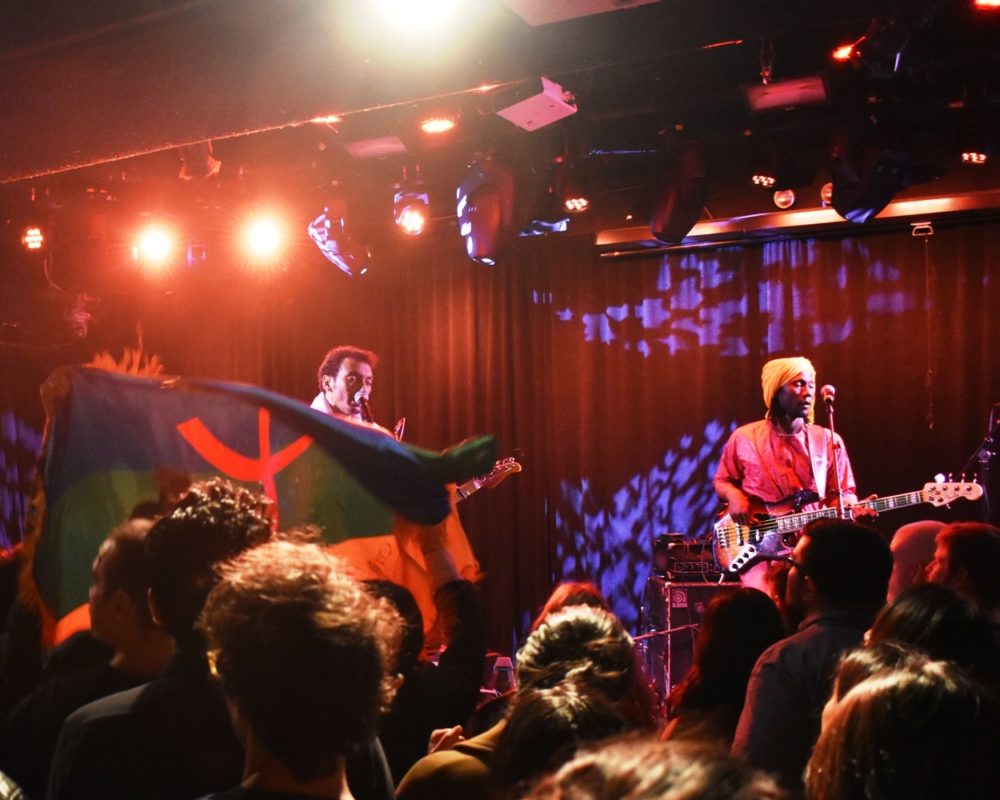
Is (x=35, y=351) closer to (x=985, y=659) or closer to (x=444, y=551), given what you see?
(x=444, y=551)

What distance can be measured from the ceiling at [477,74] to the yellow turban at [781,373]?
1.35 metres

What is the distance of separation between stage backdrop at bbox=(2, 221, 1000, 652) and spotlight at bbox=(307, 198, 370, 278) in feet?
3.66

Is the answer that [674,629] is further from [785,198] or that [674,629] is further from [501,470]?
[785,198]

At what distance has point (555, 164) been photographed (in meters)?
6.81

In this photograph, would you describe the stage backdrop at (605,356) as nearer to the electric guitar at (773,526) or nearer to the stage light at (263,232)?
the electric guitar at (773,526)

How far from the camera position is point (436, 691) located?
2.54 m

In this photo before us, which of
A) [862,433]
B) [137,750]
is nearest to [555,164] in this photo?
[862,433]

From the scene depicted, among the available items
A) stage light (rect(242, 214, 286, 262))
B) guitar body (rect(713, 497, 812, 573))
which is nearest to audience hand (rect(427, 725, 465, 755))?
guitar body (rect(713, 497, 812, 573))

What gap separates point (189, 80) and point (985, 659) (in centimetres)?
323

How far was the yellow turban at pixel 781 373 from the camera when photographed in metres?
6.78

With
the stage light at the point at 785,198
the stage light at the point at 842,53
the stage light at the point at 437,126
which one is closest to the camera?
the stage light at the point at 842,53

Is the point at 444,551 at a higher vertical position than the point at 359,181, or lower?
lower

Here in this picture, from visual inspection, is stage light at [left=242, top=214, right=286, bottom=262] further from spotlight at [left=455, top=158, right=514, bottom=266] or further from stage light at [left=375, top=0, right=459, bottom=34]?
stage light at [left=375, top=0, right=459, bottom=34]

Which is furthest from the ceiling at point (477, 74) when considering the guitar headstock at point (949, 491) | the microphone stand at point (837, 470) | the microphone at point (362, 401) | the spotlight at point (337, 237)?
the guitar headstock at point (949, 491)
